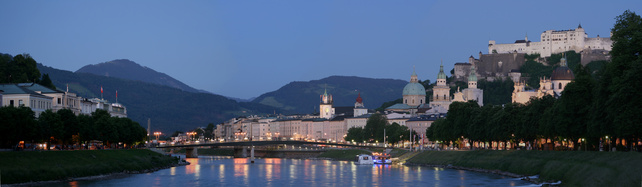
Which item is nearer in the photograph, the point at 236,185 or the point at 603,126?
the point at 603,126

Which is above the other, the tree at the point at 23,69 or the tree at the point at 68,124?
the tree at the point at 23,69

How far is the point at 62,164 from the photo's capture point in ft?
229

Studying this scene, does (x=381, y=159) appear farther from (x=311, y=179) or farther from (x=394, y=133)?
(x=394, y=133)

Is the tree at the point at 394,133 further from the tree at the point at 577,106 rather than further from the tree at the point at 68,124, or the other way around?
the tree at the point at 577,106

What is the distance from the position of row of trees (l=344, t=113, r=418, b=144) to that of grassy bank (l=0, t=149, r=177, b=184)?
72.5 meters

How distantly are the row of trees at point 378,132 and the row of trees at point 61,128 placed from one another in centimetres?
5857

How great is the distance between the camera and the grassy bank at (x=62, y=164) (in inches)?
2388

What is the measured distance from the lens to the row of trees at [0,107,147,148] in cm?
6950

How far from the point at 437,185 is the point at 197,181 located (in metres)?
20.6

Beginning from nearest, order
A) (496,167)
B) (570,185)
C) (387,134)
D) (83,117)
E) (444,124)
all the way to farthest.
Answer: (570,185), (496,167), (83,117), (444,124), (387,134)

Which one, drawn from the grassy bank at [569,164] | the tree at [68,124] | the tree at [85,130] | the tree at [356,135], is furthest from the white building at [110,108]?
the grassy bank at [569,164]

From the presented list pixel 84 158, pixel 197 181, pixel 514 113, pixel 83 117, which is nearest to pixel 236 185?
pixel 197 181

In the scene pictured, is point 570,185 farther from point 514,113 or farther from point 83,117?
point 83,117

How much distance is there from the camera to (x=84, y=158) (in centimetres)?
7731
